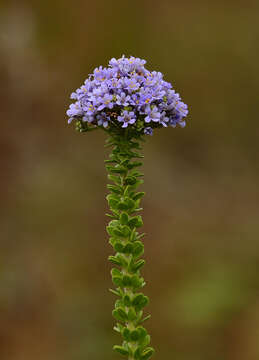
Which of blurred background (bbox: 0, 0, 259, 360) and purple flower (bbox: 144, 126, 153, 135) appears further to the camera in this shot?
blurred background (bbox: 0, 0, 259, 360)

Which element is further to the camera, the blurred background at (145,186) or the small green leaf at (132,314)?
the blurred background at (145,186)

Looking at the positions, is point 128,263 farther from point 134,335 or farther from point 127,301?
point 134,335

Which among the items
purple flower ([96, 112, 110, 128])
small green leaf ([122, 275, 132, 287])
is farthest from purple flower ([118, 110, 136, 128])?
small green leaf ([122, 275, 132, 287])

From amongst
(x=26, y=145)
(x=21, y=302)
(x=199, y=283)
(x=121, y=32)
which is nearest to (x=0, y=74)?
(x=26, y=145)

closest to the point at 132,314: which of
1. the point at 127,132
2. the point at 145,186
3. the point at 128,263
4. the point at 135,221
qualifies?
the point at 128,263

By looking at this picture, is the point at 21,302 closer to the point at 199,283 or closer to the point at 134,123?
the point at 199,283

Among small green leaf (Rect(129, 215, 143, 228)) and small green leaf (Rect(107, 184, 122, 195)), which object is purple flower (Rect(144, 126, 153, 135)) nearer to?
small green leaf (Rect(107, 184, 122, 195))

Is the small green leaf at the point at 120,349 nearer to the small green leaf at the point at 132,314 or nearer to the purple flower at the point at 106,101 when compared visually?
the small green leaf at the point at 132,314

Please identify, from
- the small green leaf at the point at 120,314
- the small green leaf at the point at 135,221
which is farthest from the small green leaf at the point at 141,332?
the small green leaf at the point at 135,221
